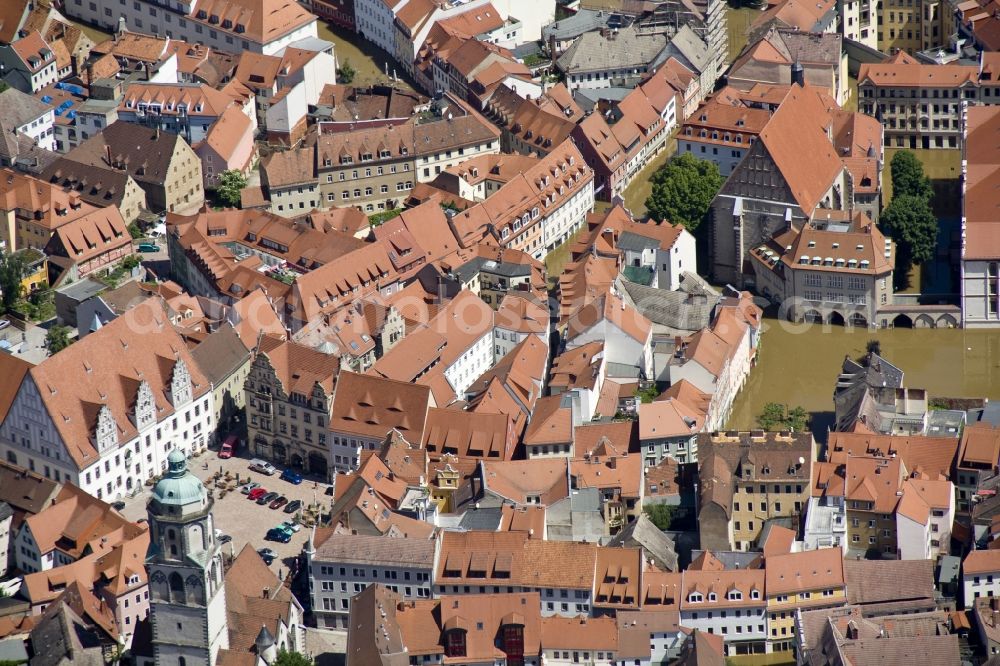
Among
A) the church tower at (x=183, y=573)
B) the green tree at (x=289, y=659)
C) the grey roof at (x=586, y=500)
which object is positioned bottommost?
the grey roof at (x=586, y=500)

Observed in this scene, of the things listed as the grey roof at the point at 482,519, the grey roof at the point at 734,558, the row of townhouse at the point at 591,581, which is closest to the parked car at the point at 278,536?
the row of townhouse at the point at 591,581

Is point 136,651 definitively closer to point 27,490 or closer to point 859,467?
point 27,490

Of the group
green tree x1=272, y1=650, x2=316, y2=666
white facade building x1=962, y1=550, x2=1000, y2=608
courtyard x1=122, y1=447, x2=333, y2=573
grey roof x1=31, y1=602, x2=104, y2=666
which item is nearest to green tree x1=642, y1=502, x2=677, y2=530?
white facade building x1=962, y1=550, x2=1000, y2=608

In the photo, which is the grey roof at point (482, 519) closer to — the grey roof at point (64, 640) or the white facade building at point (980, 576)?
the grey roof at point (64, 640)

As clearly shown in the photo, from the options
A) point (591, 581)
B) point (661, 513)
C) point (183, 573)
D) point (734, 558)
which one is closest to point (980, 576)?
point (734, 558)

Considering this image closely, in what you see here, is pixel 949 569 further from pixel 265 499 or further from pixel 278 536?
pixel 265 499

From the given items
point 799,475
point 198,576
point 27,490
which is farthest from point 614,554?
point 27,490
